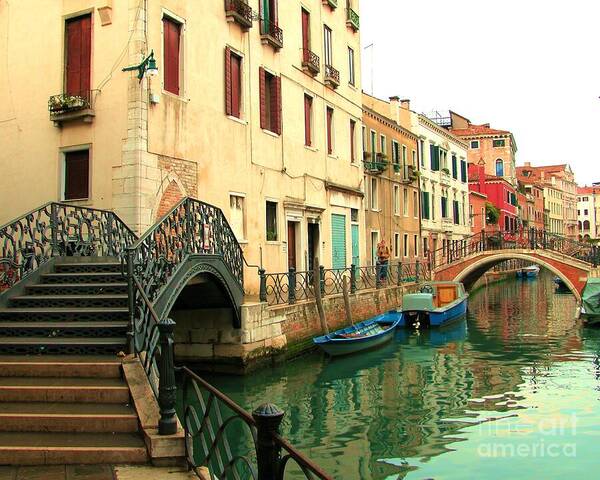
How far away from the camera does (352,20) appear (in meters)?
23.9

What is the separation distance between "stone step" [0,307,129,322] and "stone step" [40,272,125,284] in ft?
3.20

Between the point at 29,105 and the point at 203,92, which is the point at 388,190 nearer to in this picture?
the point at 203,92

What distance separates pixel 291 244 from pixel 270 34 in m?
6.28

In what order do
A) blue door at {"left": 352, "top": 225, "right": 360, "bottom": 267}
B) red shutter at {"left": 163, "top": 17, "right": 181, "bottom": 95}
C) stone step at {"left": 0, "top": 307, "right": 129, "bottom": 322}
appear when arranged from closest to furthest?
stone step at {"left": 0, "top": 307, "right": 129, "bottom": 322} < red shutter at {"left": 163, "top": 17, "right": 181, "bottom": 95} < blue door at {"left": 352, "top": 225, "right": 360, "bottom": 267}

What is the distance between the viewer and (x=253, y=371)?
42.6 ft

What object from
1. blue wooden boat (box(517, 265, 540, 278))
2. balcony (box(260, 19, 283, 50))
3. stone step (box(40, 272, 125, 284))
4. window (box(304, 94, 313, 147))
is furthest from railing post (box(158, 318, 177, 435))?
blue wooden boat (box(517, 265, 540, 278))

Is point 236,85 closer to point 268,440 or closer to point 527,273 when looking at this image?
point 268,440

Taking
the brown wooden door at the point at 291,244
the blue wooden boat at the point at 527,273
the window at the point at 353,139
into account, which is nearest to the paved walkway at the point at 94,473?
the brown wooden door at the point at 291,244

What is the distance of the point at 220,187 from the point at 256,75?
3.74 metres

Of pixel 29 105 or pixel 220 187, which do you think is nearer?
pixel 29 105

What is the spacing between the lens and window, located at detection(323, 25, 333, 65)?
21.7 meters

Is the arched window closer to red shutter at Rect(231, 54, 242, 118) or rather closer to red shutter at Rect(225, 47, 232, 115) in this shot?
red shutter at Rect(231, 54, 242, 118)

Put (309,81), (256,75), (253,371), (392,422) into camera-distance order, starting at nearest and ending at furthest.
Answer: (392,422) < (253,371) < (256,75) < (309,81)

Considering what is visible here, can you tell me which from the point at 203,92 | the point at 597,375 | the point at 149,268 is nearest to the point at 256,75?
the point at 203,92
